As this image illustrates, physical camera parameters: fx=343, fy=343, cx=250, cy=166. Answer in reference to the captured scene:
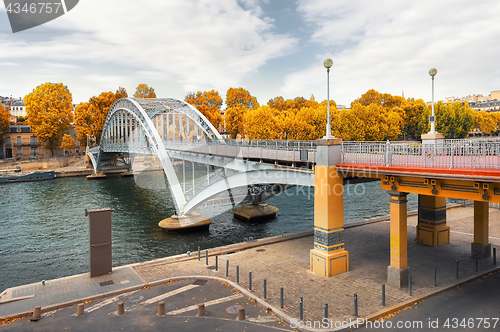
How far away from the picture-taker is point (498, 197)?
10961 millimetres

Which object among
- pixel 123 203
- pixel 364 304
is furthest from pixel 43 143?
pixel 364 304

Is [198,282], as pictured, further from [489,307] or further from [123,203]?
[123,203]

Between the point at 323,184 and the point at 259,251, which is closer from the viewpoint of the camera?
the point at 323,184

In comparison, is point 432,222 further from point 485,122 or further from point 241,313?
point 485,122

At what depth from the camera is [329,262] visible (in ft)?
52.7

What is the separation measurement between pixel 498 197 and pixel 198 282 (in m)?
12.3

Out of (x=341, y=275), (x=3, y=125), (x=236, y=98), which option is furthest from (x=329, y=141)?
(x=3, y=125)

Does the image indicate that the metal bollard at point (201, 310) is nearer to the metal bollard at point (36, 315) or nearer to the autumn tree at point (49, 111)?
the metal bollard at point (36, 315)

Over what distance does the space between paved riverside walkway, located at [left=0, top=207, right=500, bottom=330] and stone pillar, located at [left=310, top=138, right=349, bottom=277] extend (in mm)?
697

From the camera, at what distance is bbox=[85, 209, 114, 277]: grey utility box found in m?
17.0

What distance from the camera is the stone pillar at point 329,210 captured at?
16.0 metres

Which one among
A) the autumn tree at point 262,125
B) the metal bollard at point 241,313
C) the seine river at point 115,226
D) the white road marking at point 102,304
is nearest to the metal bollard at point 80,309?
the white road marking at point 102,304

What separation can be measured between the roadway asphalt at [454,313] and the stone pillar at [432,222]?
592 centimetres

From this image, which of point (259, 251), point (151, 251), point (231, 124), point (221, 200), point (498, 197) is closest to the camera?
point (498, 197)
